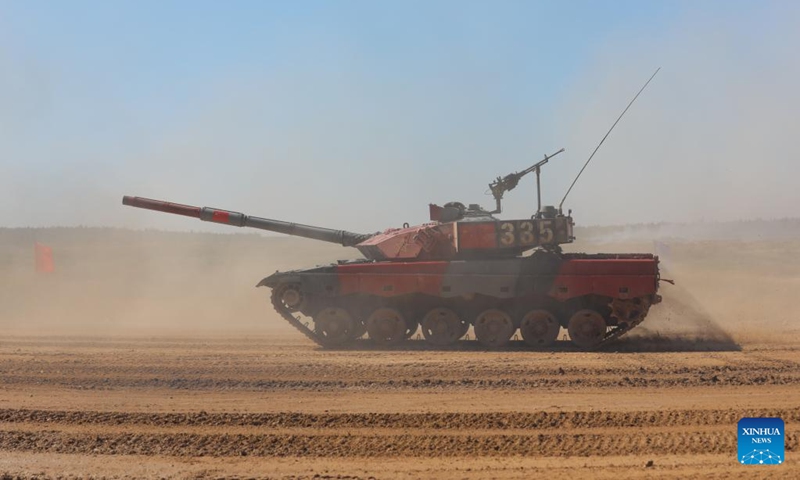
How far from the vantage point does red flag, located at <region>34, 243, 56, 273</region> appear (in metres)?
43.5

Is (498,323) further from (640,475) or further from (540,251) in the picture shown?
(640,475)

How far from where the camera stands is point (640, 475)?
840 cm

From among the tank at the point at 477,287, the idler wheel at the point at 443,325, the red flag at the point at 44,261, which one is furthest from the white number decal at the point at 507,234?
the red flag at the point at 44,261

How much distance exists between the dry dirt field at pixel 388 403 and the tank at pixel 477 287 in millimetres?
658

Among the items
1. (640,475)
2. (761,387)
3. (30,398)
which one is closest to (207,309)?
(30,398)

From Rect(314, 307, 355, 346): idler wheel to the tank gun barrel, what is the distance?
8.32 ft

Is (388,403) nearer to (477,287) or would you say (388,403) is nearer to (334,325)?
(477,287)

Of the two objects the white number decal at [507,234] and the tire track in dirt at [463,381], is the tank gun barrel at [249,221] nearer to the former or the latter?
the white number decal at [507,234]

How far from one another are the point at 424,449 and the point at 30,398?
266 inches

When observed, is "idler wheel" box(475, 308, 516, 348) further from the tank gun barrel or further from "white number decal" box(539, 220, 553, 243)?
the tank gun barrel

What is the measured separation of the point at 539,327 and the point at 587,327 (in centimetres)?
104

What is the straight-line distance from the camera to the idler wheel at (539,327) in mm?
18875

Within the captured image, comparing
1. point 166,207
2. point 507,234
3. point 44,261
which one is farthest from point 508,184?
point 44,261

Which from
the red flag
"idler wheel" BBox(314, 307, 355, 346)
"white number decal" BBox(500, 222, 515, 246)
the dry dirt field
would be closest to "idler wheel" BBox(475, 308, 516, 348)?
the dry dirt field
